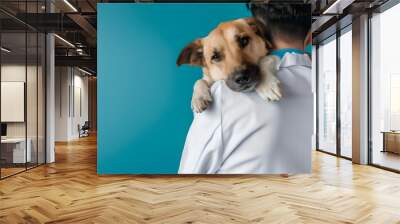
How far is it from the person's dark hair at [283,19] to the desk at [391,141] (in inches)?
105

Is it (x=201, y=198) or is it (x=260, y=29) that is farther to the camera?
(x=260, y=29)

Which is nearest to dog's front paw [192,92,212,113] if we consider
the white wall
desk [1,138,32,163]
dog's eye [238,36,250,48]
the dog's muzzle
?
the dog's muzzle

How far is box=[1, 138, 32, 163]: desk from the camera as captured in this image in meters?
6.08

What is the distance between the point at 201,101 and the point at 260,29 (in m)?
1.43

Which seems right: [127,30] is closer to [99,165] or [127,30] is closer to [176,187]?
[99,165]

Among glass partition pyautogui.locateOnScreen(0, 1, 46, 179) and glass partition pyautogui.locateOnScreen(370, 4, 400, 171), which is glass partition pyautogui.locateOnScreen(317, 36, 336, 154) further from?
glass partition pyautogui.locateOnScreen(0, 1, 46, 179)

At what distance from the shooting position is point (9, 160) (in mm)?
6316

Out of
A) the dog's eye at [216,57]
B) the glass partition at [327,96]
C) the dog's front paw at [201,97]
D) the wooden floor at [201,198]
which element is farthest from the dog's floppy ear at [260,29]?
the glass partition at [327,96]

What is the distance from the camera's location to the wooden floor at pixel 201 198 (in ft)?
12.5

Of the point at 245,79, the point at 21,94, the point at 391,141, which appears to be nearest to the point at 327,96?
the point at 391,141

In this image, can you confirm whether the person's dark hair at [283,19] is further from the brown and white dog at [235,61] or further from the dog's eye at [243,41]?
the dog's eye at [243,41]

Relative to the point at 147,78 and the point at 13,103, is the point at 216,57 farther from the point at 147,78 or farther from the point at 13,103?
the point at 13,103

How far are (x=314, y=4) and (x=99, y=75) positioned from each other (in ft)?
14.0

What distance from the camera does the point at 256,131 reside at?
576cm
